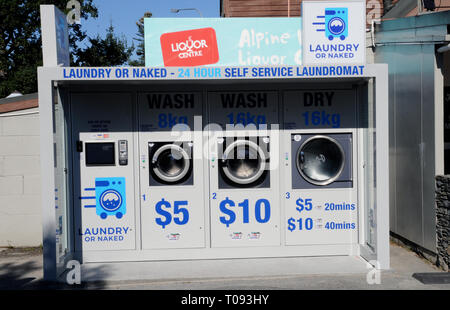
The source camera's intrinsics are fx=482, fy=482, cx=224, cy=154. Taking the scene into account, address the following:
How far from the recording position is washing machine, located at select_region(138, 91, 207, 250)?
6.32 metres

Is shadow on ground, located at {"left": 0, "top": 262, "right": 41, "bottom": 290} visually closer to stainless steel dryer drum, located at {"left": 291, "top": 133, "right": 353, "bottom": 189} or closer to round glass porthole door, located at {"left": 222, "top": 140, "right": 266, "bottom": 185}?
round glass porthole door, located at {"left": 222, "top": 140, "right": 266, "bottom": 185}

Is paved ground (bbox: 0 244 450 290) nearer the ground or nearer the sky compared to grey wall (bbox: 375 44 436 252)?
nearer the ground

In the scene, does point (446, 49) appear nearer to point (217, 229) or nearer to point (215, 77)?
point (215, 77)

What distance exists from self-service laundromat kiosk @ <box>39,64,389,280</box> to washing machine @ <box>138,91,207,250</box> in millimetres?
13

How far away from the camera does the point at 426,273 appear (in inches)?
225

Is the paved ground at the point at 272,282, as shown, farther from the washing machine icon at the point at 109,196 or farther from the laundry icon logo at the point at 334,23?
the laundry icon logo at the point at 334,23

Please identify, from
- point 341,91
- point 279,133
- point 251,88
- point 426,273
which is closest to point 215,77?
point 251,88

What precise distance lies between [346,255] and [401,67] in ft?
9.56

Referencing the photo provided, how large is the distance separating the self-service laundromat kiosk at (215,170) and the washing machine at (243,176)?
13 mm

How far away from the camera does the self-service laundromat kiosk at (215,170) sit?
247 inches

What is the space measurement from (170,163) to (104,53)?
22.2 m

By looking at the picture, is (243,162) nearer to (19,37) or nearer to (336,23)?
(336,23)

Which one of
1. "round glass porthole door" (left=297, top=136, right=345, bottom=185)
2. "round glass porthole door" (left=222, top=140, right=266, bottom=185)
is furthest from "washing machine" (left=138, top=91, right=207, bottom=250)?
"round glass porthole door" (left=297, top=136, right=345, bottom=185)

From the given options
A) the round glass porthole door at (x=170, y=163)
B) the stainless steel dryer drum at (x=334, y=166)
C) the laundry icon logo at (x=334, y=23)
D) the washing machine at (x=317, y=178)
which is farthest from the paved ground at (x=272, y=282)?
the laundry icon logo at (x=334, y=23)
